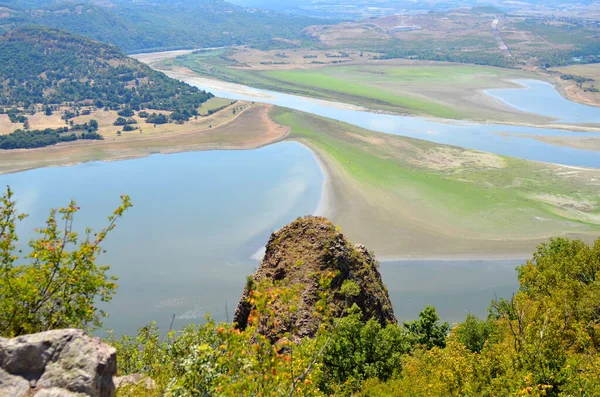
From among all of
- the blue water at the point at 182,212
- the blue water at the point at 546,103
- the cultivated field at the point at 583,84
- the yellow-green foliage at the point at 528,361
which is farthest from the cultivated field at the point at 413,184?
the cultivated field at the point at 583,84

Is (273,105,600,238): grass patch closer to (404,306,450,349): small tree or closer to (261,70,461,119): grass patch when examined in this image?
(404,306,450,349): small tree

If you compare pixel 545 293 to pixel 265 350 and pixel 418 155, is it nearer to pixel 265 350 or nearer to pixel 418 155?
pixel 265 350

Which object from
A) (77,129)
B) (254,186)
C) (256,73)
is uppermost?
(256,73)

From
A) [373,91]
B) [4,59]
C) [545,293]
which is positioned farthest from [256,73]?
[545,293]

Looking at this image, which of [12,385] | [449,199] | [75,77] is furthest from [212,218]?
[75,77]

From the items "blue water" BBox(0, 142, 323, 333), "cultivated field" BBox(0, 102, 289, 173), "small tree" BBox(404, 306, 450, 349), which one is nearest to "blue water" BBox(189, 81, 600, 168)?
"cultivated field" BBox(0, 102, 289, 173)

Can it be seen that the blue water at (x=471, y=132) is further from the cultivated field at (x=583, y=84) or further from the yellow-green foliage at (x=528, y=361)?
the yellow-green foliage at (x=528, y=361)
